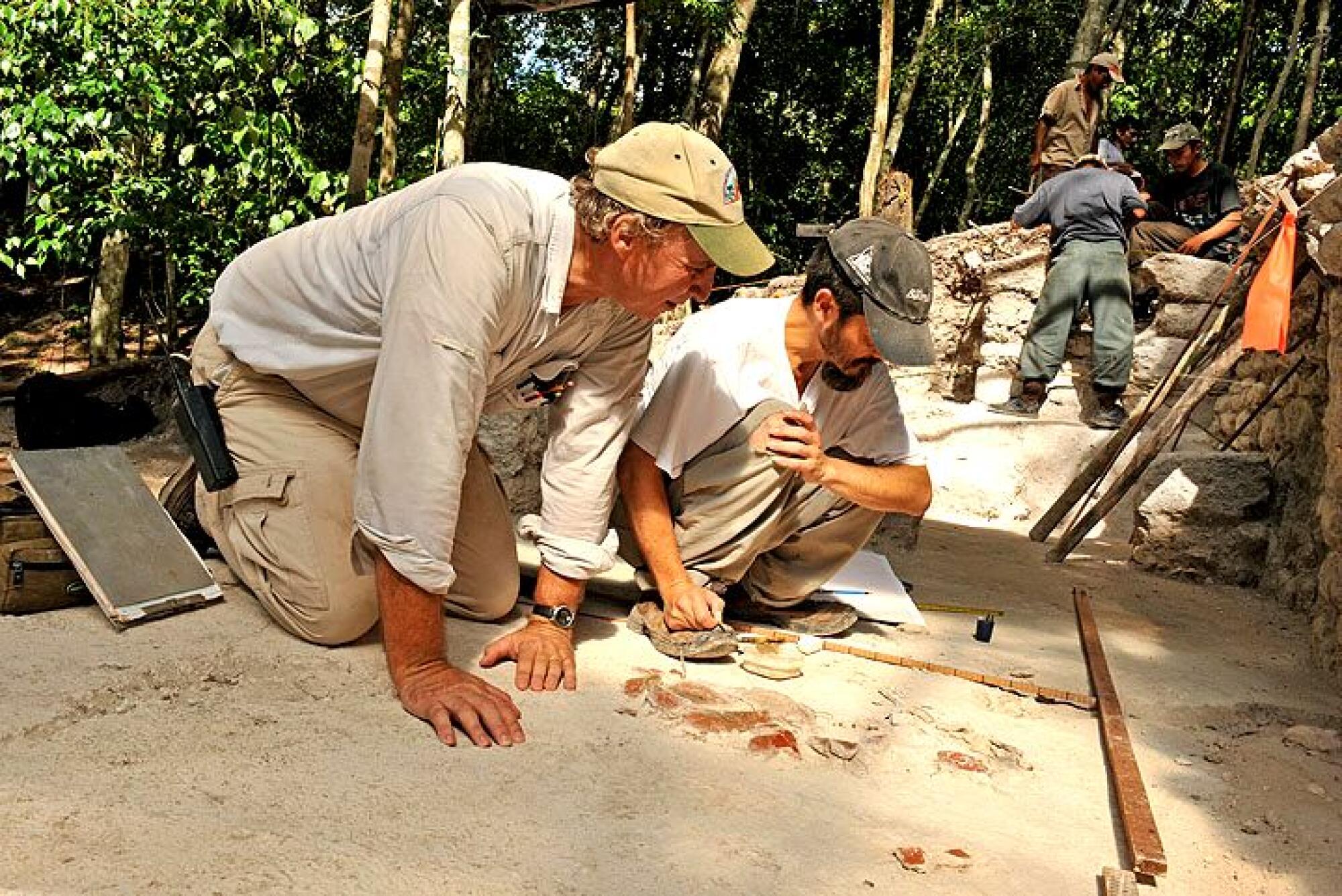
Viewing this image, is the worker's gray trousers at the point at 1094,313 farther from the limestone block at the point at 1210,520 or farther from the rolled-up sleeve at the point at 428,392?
the rolled-up sleeve at the point at 428,392

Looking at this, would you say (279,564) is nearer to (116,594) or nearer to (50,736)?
(116,594)

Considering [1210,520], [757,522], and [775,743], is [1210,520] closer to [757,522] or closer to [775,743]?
[757,522]

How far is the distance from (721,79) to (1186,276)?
4.05 m

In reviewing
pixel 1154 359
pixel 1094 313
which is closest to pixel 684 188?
pixel 1094 313

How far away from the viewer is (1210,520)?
4414mm

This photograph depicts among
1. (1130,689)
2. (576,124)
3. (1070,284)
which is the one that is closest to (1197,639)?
(1130,689)

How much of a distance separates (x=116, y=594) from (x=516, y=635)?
2.96ft

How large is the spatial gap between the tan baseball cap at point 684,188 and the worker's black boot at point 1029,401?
537 centimetres

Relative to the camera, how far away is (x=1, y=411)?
605cm

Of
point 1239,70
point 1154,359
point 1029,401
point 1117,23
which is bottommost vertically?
point 1029,401

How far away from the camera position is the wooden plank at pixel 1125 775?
186 centimetres

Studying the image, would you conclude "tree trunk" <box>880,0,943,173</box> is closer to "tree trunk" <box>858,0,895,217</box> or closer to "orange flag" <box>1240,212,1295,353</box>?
"tree trunk" <box>858,0,895,217</box>

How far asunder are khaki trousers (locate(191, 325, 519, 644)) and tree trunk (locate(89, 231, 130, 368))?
228 inches

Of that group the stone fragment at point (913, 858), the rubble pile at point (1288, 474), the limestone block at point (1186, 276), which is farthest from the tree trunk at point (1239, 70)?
the stone fragment at point (913, 858)
